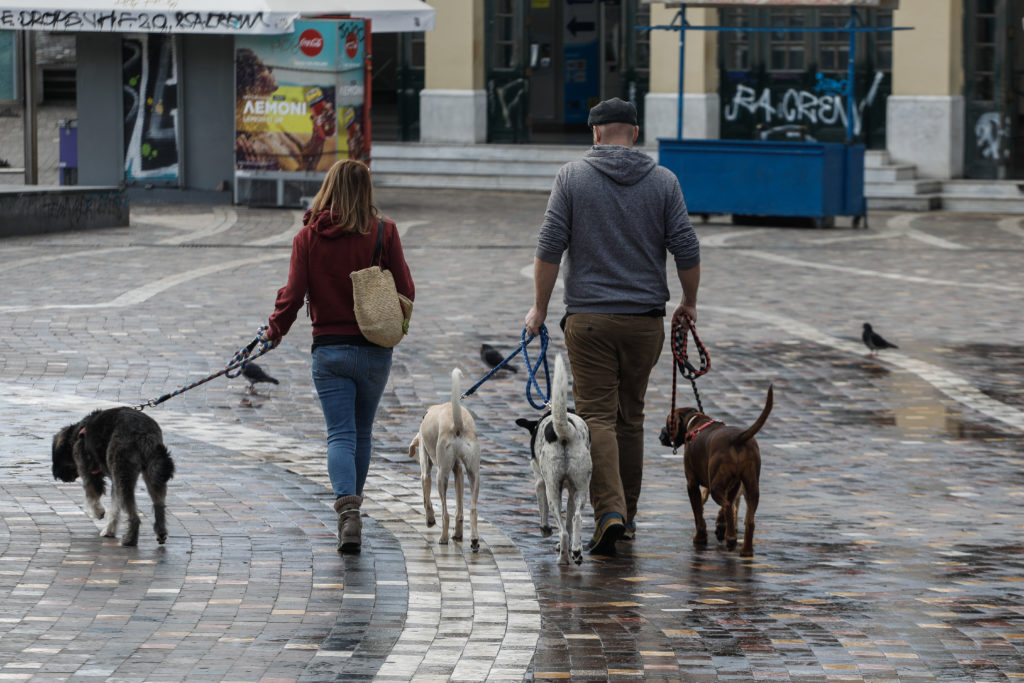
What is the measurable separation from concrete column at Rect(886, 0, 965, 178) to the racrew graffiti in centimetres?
54

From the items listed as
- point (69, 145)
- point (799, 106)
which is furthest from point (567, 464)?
point (799, 106)

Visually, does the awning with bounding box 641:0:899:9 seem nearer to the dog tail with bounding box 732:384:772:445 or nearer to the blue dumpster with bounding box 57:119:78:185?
the blue dumpster with bounding box 57:119:78:185

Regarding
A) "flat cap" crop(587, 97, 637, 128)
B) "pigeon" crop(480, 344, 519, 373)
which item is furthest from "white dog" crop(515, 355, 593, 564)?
"pigeon" crop(480, 344, 519, 373)

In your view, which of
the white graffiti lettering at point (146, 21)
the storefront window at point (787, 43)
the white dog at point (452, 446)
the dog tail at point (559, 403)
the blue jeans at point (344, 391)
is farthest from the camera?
the storefront window at point (787, 43)

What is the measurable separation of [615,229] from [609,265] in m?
0.15

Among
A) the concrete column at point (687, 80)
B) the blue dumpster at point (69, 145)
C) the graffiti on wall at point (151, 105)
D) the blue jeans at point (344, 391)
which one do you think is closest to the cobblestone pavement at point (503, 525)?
the blue jeans at point (344, 391)

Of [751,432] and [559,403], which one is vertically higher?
[559,403]

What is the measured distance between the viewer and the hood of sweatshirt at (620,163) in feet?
23.0

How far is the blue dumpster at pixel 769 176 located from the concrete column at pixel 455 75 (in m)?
7.36

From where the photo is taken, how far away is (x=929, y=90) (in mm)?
26875

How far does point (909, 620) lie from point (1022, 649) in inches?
17.6

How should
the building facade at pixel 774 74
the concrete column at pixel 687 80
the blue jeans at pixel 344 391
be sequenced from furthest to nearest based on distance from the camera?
the concrete column at pixel 687 80, the building facade at pixel 774 74, the blue jeans at pixel 344 391

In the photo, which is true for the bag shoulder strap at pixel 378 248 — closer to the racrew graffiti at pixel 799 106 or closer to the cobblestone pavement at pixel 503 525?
the cobblestone pavement at pixel 503 525

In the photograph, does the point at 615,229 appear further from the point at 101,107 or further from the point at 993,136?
the point at 993,136
